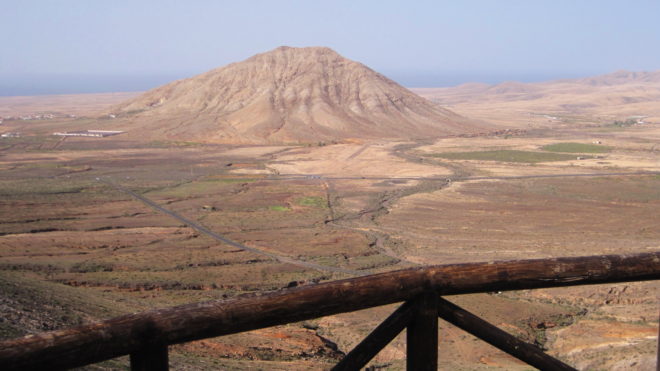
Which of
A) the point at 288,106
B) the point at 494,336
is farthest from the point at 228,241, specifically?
the point at 288,106

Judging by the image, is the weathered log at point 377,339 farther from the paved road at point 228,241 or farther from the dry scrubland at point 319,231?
the paved road at point 228,241

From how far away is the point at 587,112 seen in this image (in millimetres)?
114312

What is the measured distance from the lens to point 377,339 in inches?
97.4

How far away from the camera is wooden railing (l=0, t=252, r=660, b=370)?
205 cm

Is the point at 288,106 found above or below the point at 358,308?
above

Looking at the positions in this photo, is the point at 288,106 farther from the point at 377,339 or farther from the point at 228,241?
the point at 377,339

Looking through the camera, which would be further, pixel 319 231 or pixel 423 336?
pixel 319 231

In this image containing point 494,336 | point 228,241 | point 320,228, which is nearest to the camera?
point 494,336

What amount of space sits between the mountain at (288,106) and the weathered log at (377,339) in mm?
67861

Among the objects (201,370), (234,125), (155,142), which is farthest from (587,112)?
(201,370)

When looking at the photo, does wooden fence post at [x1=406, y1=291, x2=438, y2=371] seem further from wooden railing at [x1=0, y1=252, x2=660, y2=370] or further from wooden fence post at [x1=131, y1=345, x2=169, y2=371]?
wooden fence post at [x1=131, y1=345, x2=169, y2=371]

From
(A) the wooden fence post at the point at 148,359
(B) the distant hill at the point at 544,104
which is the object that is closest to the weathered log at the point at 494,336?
(A) the wooden fence post at the point at 148,359

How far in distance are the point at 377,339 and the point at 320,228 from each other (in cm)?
2840

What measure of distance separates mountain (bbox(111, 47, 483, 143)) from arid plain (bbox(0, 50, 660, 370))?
6.13 m
